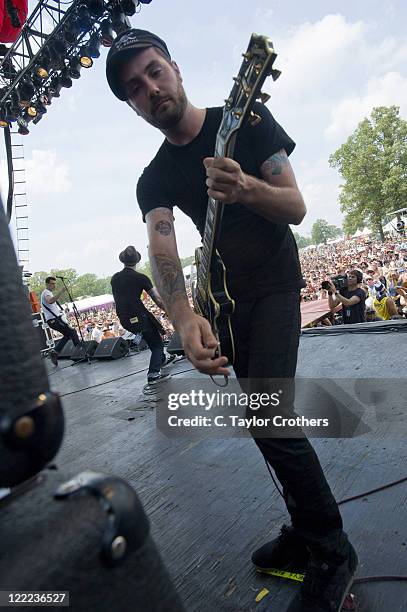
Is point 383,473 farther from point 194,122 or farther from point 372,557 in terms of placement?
point 194,122

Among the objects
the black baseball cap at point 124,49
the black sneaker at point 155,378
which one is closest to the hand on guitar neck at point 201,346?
the black baseball cap at point 124,49

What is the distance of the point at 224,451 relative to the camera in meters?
2.71

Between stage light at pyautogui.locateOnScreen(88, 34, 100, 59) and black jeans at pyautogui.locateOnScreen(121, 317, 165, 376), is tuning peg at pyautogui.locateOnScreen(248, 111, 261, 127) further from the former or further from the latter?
stage light at pyautogui.locateOnScreen(88, 34, 100, 59)

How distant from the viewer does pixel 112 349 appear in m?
7.54

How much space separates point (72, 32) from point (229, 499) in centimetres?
880

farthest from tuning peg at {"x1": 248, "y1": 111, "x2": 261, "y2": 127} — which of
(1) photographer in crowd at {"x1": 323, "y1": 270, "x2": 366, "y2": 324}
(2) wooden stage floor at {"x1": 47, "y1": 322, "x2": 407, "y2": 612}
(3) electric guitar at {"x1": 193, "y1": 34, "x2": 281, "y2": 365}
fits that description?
(1) photographer in crowd at {"x1": 323, "y1": 270, "x2": 366, "y2": 324}

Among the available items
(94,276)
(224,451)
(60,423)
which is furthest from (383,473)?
(94,276)

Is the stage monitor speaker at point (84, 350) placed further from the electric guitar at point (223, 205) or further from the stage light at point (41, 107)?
the electric guitar at point (223, 205)

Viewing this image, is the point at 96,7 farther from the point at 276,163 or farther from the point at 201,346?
the point at 201,346

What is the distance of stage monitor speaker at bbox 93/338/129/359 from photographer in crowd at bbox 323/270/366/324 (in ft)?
12.8

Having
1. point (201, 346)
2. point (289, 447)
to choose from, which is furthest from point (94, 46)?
point (289, 447)

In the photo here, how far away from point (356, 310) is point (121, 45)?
20.1 ft

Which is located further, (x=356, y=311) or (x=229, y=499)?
(x=356, y=311)

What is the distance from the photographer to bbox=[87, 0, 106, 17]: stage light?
22.7 feet
